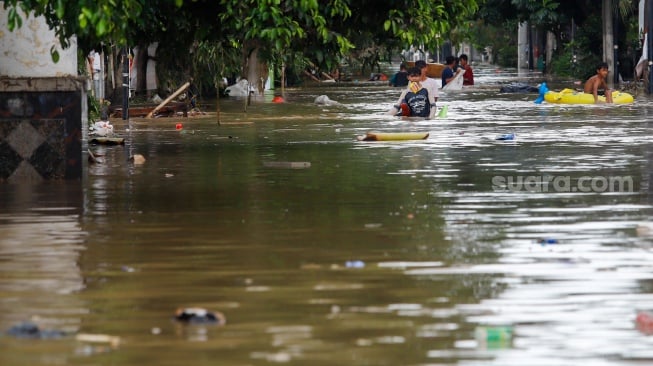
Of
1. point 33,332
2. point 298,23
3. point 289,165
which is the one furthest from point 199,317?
point 289,165

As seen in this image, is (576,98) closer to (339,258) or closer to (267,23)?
(267,23)

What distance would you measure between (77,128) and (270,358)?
29.7ft

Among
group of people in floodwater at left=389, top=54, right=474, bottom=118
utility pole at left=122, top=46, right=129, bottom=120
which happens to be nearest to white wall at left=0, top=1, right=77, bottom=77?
utility pole at left=122, top=46, right=129, bottom=120

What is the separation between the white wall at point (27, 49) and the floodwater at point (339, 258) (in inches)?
50.8

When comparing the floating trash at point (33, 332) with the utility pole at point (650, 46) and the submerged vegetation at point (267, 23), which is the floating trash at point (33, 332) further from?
the utility pole at point (650, 46)

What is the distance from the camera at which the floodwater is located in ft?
23.8

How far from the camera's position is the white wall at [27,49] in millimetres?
15633

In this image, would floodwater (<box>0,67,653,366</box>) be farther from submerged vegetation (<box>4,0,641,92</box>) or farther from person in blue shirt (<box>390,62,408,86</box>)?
person in blue shirt (<box>390,62,408,86</box>)

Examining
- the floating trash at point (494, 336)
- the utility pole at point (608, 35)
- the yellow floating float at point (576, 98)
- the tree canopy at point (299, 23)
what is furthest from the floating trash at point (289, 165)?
the utility pole at point (608, 35)

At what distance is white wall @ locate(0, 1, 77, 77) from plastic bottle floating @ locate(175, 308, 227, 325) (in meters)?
8.29

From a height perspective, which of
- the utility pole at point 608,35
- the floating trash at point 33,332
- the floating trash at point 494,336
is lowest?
the floating trash at point 494,336

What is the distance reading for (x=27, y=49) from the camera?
618 inches

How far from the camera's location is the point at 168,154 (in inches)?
778

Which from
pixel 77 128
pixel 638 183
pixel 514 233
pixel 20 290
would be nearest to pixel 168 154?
pixel 77 128
